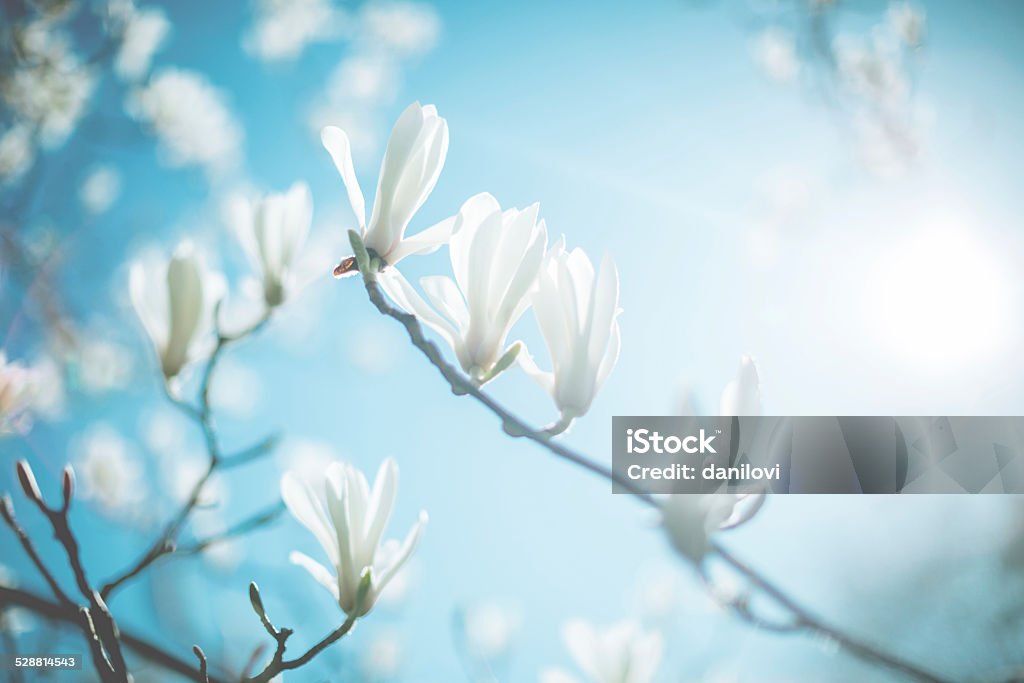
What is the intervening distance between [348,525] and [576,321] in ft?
0.59

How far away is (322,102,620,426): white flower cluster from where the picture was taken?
309 millimetres

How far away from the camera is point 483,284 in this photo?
320 millimetres

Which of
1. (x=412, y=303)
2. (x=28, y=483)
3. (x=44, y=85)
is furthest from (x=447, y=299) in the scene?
(x=44, y=85)

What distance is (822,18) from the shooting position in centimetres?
172

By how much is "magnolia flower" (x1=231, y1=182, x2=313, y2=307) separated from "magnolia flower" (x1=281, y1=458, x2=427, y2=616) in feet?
0.56

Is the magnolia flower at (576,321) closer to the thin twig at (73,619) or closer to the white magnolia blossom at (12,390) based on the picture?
the thin twig at (73,619)

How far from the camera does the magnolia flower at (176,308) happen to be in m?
0.43

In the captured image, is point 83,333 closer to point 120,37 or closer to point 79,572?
point 120,37

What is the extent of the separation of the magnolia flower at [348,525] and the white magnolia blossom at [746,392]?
0.60ft

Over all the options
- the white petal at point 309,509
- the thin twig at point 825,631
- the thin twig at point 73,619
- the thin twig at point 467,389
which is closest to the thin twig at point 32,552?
the thin twig at point 73,619

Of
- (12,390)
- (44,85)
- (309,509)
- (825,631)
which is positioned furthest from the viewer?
(44,85)

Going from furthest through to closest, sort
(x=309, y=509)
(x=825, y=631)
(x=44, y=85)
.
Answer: (x=44, y=85), (x=309, y=509), (x=825, y=631)

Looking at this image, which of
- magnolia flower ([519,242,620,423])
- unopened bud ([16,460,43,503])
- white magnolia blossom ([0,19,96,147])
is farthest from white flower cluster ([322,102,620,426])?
white magnolia blossom ([0,19,96,147])

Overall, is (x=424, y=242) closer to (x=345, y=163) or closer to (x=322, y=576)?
(x=345, y=163)
